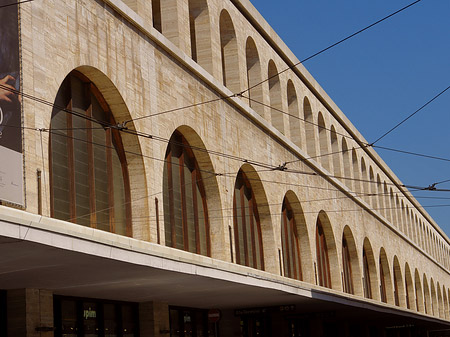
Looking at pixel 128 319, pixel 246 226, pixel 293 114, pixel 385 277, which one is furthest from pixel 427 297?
pixel 128 319

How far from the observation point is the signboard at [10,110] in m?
14.8

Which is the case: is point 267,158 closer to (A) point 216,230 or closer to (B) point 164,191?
(A) point 216,230

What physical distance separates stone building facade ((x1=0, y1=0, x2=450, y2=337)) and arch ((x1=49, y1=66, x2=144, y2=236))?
0.05 m

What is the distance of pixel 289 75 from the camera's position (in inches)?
1417

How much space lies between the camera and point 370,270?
152 feet

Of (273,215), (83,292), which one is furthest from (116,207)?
(273,215)

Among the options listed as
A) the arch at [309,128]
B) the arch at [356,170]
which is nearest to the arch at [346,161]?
the arch at [356,170]

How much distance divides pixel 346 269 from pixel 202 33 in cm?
1912

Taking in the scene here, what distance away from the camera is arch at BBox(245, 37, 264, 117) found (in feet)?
102

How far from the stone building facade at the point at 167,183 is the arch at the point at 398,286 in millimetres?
14092

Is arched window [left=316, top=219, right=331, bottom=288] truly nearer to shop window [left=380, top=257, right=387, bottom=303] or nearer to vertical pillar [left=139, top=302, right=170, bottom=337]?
shop window [left=380, top=257, right=387, bottom=303]

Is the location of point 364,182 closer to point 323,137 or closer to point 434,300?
point 323,137

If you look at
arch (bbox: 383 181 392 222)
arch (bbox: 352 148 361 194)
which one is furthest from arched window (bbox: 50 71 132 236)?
arch (bbox: 383 181 392 222)

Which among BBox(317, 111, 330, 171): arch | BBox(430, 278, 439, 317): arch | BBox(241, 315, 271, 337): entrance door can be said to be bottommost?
BBox(241, 315, 271, 337): entrance door
